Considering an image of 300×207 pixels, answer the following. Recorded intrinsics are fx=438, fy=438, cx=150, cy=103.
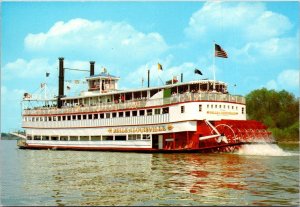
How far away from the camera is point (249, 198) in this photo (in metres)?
12.3

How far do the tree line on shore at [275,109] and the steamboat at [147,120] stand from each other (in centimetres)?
3359

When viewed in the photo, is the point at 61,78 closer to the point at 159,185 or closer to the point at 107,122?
the point at 107,122

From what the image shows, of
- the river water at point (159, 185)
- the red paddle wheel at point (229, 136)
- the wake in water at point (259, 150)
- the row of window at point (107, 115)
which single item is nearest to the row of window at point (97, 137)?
the row of window at point (107, 115)

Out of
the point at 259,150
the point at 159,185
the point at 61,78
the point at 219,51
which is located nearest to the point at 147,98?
the point at 219,51

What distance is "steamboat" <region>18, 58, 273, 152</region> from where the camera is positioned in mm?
29797

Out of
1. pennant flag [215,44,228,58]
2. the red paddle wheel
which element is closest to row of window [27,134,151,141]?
the red paddle wheel

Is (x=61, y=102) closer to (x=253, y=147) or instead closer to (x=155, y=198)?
(x=253, y=147)

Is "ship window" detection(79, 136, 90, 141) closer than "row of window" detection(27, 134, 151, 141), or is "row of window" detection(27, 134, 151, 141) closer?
"row of window" detection(27, 134, 151, 141)

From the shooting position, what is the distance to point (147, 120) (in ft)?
109

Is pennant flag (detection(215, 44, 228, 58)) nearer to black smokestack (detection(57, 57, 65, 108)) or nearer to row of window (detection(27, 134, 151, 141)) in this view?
row of window (detection(27, 134, 151, 141))

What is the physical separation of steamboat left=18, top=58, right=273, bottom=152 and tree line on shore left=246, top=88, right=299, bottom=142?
3359cm

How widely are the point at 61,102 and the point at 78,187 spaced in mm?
30594

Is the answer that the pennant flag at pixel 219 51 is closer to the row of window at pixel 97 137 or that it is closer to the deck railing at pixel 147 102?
the deck railing at pixel 147 102

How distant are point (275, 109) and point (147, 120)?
4387 centimetres
